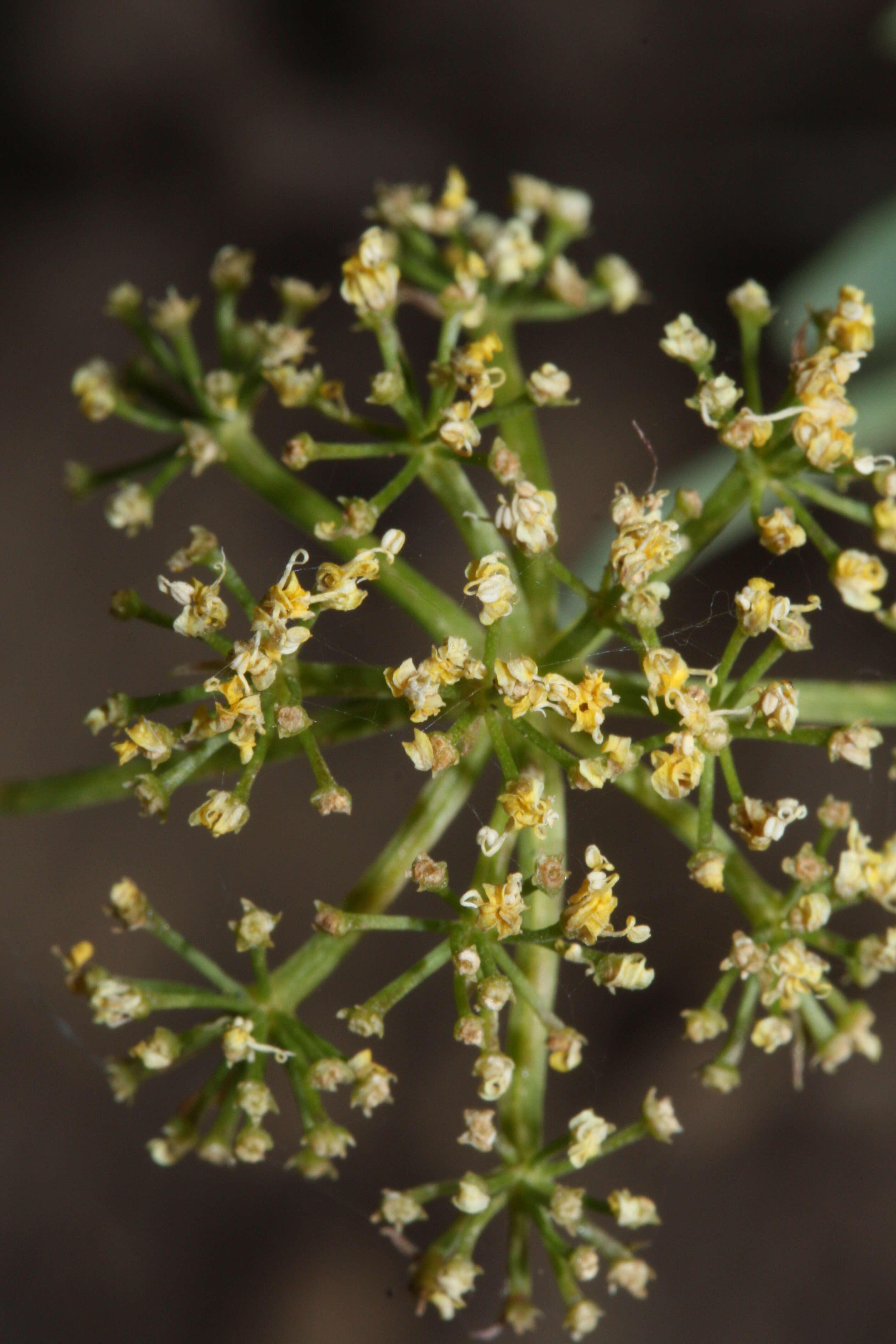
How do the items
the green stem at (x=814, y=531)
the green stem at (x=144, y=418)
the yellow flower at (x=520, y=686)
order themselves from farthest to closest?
the green stem at (x=144, y=418)
the green stem at (x=814, y=531)
the yellow flower at (x=520, y=686)

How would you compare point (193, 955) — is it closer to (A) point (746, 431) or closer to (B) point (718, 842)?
(B) point (718, 842)

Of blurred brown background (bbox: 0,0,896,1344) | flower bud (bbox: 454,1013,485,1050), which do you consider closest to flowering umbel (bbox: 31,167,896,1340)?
flower bud (bbox: 454,1013,485,1050)

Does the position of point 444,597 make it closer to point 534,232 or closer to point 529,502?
point 529,502

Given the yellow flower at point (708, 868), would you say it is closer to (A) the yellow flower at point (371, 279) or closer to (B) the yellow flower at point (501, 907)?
(B) the yellow flower at point (501, 907)

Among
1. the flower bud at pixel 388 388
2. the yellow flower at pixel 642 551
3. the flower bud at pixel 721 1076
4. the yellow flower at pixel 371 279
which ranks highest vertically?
the yellow flower at pixel 371 279

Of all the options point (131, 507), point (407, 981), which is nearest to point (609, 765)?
point (407, 981)

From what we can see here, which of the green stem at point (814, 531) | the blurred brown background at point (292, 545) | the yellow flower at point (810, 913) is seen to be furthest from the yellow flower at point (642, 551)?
the blurred brown background at point (292, 545)

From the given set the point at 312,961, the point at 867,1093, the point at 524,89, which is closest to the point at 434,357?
the point at 524,89
